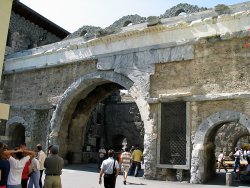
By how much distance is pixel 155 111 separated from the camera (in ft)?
35.2

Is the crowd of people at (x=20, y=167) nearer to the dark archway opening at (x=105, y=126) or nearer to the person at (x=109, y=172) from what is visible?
the person at (x=109, y=172)

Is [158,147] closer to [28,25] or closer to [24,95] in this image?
[24,95]

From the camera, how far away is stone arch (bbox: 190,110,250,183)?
916 centimetres

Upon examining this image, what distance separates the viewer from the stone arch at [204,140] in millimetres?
9164

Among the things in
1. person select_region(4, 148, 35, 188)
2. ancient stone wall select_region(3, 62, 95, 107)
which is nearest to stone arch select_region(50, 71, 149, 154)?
Answer: ancient stone wall select_region(3, 62, 95, 107)

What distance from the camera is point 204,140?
950cm

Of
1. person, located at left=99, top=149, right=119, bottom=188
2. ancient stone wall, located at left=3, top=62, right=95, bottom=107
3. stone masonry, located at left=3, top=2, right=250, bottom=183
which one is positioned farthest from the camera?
ancient stone wall, located at left=3, top=62, right=95, bottom=107

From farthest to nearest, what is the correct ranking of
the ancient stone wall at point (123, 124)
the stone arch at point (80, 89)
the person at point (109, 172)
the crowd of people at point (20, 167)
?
the ancient stone wall at point (123, 124) < the stone arch at point (80, 89) < the person at point (109, 172) < the crowd of people at point (20, 167)

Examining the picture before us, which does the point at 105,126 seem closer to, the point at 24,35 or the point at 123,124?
the point at 123,124

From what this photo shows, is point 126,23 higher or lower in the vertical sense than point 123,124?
higher

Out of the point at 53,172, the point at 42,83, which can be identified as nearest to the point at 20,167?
the point at 53,172

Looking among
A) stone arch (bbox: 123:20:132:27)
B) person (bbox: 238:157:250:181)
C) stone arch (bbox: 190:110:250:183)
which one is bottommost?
person (bbox: 238:157:250:181)

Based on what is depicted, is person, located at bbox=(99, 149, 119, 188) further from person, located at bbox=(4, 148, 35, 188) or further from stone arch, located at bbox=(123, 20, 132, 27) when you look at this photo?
stone arch, located at bbox=(123, 20, 132, 27)

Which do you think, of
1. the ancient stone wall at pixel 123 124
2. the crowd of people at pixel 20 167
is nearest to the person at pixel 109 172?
the crowd of people at pixel 20 167
